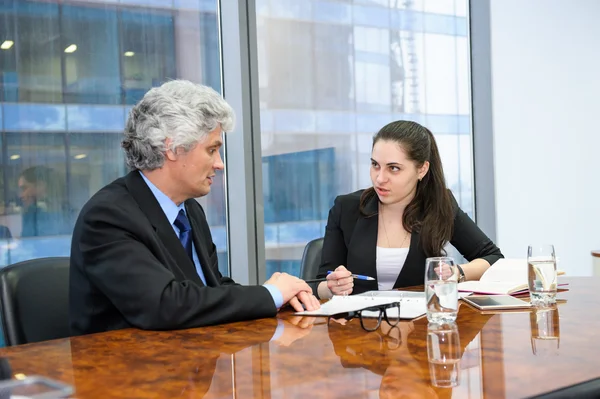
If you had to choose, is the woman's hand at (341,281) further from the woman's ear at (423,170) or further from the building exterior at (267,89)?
the building exterior at (267,89)

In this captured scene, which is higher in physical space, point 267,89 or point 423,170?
point 267,89

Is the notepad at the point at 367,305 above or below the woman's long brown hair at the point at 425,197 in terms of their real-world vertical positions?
below

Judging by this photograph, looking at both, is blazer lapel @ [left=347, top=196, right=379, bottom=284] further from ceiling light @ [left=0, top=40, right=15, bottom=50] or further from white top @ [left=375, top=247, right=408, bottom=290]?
ceiling light @ [left=0, top=40, right=15, bottom=50]

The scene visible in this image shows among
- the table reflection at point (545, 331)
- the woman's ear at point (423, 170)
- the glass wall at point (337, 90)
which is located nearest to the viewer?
the table reflection at point (545, 331)

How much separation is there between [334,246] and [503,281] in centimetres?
85

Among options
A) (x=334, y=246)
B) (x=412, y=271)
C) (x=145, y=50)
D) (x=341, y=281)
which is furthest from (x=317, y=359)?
(x=145, y=50)

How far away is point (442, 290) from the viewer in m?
1.69

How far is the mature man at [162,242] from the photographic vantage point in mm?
1820

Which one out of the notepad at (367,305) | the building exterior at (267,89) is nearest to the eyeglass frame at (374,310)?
the notepad at (367,305)

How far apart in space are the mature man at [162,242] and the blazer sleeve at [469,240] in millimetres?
1111

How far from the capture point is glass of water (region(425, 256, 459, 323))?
169cm

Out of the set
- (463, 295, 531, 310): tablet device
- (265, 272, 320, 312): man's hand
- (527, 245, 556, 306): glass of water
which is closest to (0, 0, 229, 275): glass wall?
(265, 272, 320, 312): man's hand

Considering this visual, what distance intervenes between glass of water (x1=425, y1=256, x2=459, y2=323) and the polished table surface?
44 millimetres

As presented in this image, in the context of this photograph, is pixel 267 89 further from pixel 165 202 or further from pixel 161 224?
pixel 161 224
